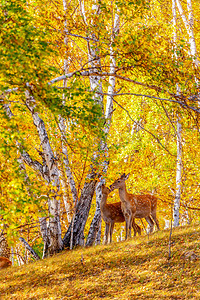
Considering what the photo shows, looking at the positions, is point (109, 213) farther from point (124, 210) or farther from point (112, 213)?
point (124, 210)

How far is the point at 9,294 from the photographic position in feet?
30.7

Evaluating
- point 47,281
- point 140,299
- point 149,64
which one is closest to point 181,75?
point 149,64

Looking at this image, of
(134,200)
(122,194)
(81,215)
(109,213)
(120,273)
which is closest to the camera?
(120,273)

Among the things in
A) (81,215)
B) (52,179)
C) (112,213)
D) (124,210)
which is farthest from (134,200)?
(52,179)

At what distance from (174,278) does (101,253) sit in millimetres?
2976

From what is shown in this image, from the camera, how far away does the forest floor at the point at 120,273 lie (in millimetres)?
8219

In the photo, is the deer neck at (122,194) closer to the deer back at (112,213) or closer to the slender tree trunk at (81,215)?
the deer back at (112,213)

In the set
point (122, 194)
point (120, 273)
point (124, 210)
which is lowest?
point (120, 273)

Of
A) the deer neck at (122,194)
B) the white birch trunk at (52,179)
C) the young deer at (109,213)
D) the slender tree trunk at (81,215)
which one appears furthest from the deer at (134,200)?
the white birch trunk at (52,179)

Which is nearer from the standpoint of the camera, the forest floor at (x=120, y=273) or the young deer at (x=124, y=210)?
the forest floor at (x=120, y=273)

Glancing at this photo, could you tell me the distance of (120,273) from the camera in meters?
9.33

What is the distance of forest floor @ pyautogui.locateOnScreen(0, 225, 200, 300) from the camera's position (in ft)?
27.0

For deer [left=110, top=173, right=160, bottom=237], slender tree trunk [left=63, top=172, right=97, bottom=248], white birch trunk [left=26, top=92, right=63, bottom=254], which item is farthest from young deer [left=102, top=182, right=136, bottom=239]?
white birch trunk [left=26, top=92, right=63, bottom=254]

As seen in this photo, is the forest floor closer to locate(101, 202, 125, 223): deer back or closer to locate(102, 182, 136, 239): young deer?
locate(102, 182, 136, 239): young deer
